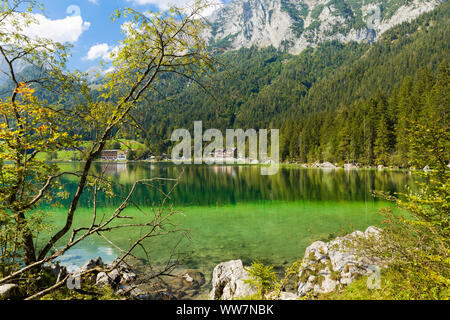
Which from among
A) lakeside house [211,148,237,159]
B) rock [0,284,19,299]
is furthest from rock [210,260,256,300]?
lakeside house [211,148,237,159]

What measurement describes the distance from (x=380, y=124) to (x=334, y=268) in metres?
61.1

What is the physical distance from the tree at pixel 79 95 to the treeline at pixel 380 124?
158ft

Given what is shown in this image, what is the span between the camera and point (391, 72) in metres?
113

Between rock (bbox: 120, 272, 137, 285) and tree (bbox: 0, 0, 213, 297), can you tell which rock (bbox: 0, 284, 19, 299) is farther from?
rock (bbox: 120, 272, 137, 285)

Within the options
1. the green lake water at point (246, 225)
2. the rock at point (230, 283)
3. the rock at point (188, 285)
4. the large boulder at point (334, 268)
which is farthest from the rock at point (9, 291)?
the large boulder at point (334, 268)

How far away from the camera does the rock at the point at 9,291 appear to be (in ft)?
13.9

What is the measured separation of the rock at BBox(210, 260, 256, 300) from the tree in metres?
3.92

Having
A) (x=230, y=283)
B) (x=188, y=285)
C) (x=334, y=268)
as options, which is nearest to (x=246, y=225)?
(x=188, y=285)

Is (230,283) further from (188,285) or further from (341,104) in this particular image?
(341,104)

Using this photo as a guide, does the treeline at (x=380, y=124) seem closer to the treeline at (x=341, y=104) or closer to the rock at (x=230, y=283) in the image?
the treeline at (x=341, y=104)

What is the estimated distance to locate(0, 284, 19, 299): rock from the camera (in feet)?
13.9

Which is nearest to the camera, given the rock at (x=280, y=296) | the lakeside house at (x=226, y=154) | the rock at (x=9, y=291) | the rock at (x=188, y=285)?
the rock at (x=9, y=291)

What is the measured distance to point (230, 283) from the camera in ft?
23.1

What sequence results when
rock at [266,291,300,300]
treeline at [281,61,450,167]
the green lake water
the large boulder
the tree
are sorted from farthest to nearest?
treeline at [281,61,450,167]
the green lake water
the large boulder
rock at [266,291,300,300]
the tree
